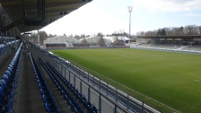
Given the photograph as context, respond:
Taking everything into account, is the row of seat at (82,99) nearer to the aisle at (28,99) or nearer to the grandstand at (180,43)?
the aisle at (28,99)

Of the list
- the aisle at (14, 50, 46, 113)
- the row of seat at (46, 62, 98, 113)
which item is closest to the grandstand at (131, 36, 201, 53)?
the row of seat at (46, 62, 98, 113)

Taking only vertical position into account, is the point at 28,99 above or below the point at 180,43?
below

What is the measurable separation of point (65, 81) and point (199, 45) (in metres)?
41.5

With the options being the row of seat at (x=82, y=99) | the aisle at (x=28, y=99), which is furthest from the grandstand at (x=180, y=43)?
the aisle at (x=28, y=99)

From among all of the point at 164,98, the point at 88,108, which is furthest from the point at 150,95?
the point at 88,108

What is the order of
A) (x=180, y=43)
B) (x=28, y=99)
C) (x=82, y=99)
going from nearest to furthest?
1. (x=82, y=99)
2. (x=28, y=99)
3. (x=180, y=43)

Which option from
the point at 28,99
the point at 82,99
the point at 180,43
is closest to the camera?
the point at 82,99

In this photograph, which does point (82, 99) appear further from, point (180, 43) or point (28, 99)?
point (180, 43)

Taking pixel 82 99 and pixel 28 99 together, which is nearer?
pixel 82 99

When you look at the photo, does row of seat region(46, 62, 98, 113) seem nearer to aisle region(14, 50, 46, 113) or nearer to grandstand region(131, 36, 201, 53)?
aisle region(14, 50, 46, 113)

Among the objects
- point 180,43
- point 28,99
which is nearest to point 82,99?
point 28,99

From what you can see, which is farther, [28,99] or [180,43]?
[180,43]

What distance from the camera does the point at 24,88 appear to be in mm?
9688

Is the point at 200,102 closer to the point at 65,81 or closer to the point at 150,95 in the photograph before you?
the point at 150,95
